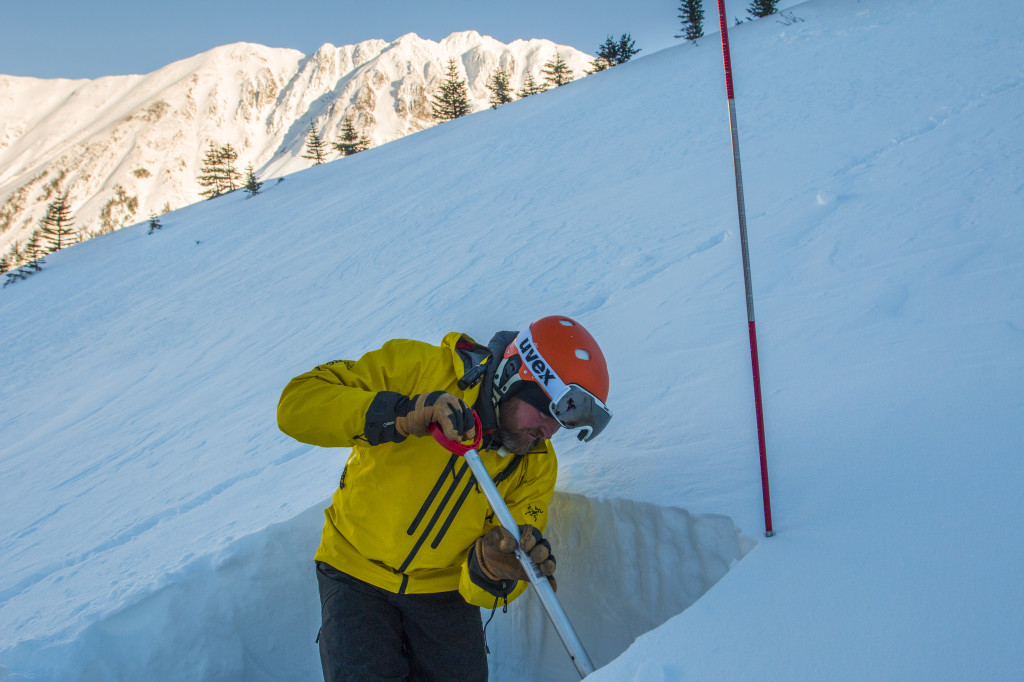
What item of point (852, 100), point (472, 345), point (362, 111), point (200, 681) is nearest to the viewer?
point (472, 345)

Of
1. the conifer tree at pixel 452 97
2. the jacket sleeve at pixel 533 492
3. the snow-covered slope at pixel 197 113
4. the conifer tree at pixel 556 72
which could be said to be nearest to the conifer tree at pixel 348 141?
the conifer tree at pixel 452 97

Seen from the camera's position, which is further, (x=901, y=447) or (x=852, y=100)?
(x=852, y=100)

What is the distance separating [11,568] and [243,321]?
16.7 feet

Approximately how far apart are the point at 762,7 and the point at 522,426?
27.1 metres

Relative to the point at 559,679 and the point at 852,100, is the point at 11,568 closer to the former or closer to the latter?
the point at 559,679

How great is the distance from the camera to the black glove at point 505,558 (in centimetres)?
212

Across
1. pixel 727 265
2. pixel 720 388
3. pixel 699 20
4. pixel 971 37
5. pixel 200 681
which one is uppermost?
pixel 699 20

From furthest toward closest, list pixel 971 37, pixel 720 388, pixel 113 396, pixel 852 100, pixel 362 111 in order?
pixel 362 111, pixel 971 37, pixel 852 100, pixel 113 396, pixel 720 388

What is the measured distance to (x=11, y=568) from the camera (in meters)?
3.58

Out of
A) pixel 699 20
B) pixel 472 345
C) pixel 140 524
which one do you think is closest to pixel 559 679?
A: pixel 472 345

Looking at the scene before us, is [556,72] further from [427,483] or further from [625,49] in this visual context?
[427,483]

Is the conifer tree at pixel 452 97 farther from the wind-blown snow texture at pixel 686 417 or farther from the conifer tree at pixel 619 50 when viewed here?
the wind-blown snow texture at pixel 686 417

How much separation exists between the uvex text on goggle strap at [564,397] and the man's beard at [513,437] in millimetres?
160

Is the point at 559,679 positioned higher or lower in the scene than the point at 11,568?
lower
